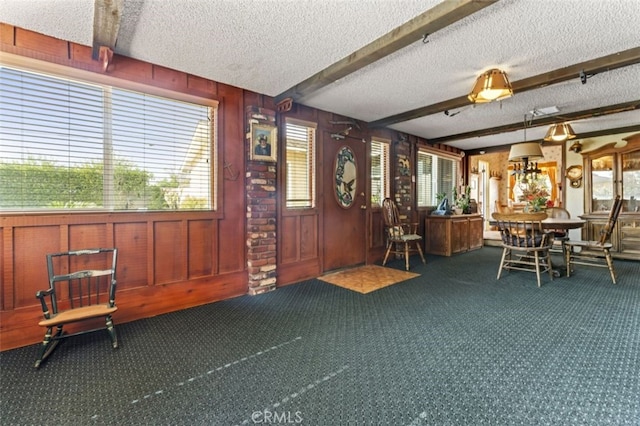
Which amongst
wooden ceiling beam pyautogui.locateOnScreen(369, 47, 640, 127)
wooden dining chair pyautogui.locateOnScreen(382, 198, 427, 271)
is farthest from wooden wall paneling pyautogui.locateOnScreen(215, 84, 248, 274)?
wooden ceiling beam pyautogui.locateOnScreen(369, 47, 640, 127)

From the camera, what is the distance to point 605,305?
299 cm

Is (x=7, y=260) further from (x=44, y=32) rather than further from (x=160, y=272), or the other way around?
(x=44, y=32)

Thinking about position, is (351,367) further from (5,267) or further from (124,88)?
(124,88)

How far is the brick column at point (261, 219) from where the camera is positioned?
3512 mm

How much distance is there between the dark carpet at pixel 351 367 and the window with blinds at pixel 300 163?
1.54 m

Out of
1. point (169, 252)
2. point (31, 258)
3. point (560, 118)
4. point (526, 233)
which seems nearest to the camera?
point (31, 258)

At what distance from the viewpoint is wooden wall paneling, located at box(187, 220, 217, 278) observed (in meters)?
3.14

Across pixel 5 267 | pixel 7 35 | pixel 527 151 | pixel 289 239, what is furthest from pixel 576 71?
pixel 5 267

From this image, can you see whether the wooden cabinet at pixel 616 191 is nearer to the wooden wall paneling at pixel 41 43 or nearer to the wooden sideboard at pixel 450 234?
the wooden sideboard at pixel 450 234

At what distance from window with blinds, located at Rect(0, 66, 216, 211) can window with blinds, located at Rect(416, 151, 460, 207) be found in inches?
177

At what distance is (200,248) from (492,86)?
333 centimetres

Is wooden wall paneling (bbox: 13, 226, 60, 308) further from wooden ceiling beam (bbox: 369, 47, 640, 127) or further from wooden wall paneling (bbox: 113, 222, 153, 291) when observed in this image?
wooden ceiling beam (bbox: 369, 47, 640, 127)

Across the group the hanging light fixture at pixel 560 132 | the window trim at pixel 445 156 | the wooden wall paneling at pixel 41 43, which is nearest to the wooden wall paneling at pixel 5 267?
the wooden wall paneling at pixel 41 43

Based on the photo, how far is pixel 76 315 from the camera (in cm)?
212
